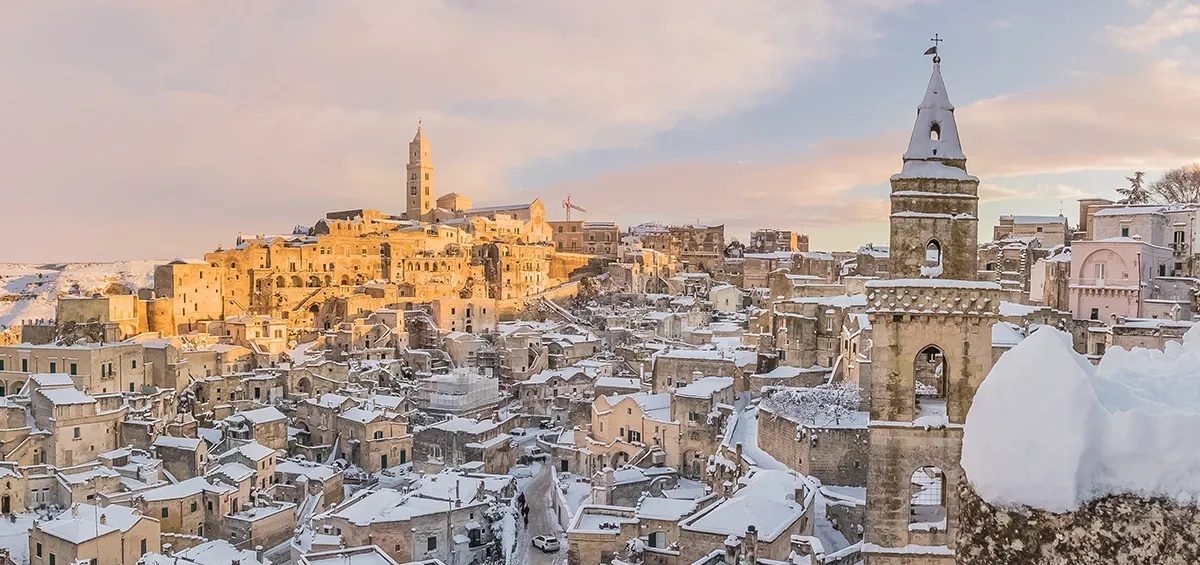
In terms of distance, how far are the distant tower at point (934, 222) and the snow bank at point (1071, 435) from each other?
24.9 feet

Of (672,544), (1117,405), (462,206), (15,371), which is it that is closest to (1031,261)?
(672,544)

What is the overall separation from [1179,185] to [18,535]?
61.9 m

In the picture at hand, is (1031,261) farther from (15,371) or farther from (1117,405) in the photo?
(15,371)

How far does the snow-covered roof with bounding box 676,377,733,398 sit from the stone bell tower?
19.6 m

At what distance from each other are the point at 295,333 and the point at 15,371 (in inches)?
714

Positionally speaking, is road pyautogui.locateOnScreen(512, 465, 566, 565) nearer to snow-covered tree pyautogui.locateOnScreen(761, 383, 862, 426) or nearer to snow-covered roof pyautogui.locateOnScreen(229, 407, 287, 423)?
snow-covered tree pyautogui.locateOnScreen(761, 383, 862, 426)

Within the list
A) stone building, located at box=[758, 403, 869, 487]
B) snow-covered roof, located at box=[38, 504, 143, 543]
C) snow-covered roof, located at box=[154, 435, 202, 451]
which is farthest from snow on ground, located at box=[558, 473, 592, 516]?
snow-covered roof, located at box=[154, 435, 202, 451]

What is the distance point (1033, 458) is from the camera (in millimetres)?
3809

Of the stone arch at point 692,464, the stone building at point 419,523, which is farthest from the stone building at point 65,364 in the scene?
the stone arch at point 692,464

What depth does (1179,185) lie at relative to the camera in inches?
1893

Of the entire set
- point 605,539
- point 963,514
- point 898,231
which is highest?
point 898,231

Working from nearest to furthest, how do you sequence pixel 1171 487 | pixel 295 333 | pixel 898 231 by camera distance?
1. pixel 1171 487
2. pixel 898 231
3. pixel 295 333

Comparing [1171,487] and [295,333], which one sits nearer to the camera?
[1171,487]

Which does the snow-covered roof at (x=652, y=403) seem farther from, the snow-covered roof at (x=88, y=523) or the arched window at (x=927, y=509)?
the snow-covered roof at (x=88, y=523)
